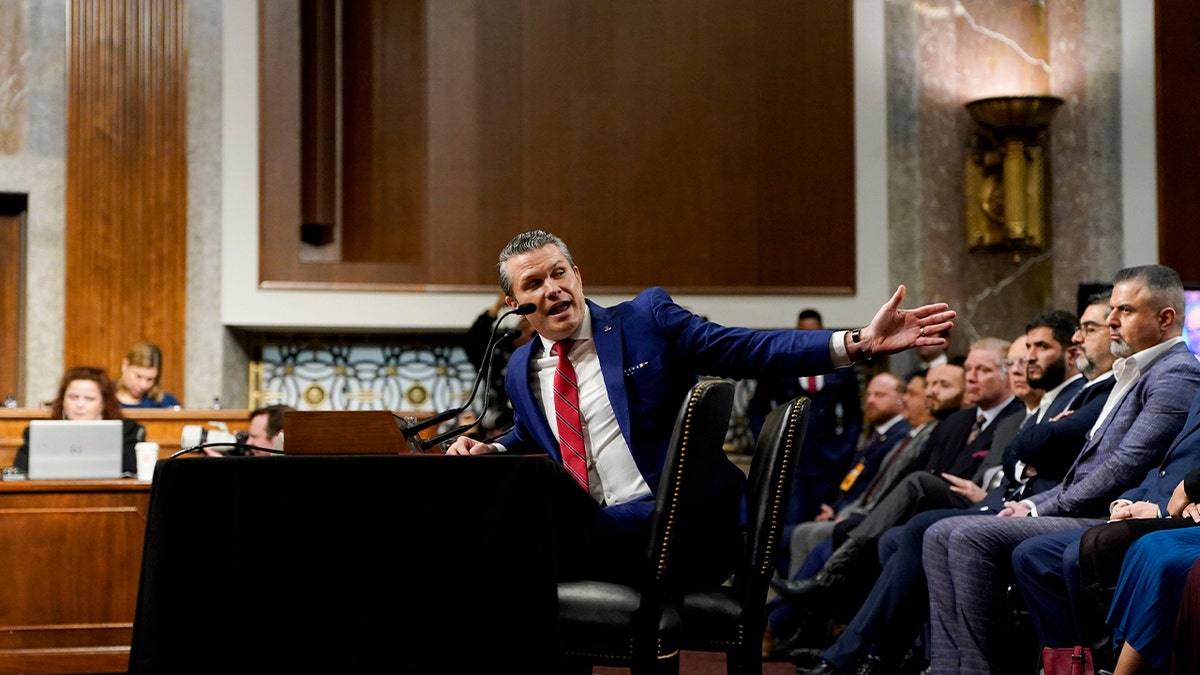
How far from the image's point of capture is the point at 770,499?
269cm

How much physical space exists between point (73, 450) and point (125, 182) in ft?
10.9

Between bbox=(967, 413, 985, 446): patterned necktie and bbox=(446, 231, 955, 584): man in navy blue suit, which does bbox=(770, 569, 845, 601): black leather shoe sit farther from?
bbox=(446, 231, 955, 584): man in navy blue suit

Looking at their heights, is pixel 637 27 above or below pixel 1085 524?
above

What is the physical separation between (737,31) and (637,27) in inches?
22.4

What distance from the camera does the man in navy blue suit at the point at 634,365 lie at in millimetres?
2656

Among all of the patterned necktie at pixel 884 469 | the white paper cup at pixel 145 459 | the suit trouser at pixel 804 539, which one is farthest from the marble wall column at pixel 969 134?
the white paper cup at pixel 145 459

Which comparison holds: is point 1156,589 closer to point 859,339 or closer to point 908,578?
point 859,339

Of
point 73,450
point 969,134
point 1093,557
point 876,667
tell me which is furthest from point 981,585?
point 969,134

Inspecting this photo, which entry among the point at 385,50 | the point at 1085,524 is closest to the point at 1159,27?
the point at 385,50

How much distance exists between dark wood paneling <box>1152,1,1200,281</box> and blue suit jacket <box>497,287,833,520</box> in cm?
551

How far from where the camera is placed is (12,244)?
751 cm

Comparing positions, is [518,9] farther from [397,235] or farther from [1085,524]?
[1085,524]

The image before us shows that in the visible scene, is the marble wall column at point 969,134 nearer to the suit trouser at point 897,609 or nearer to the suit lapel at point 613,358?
the suit trouser at point 897,609

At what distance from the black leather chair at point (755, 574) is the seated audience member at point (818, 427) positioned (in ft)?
11.3
